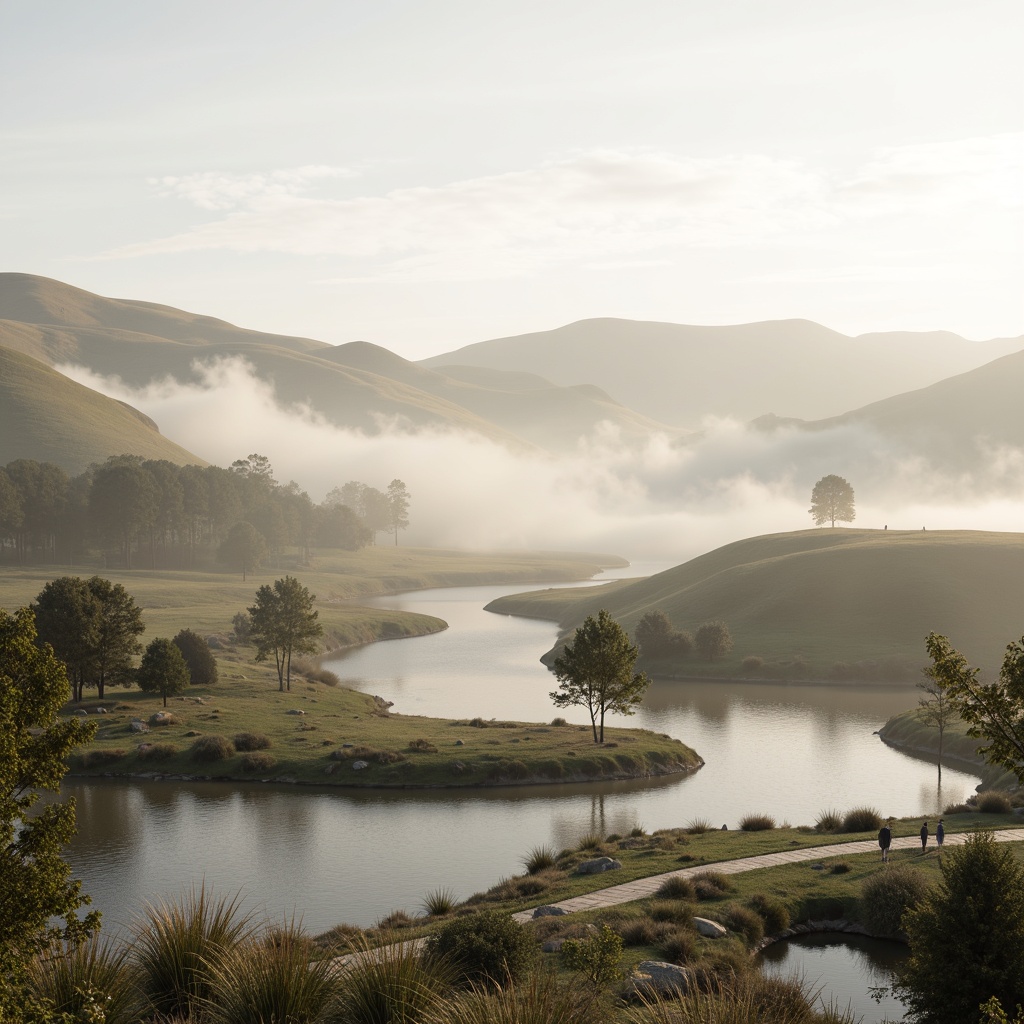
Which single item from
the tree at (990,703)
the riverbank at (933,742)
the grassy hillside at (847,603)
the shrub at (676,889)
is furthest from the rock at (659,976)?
the grassy hillside at (847,603)

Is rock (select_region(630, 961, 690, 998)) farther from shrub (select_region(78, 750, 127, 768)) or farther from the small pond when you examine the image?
shrub (select_region(78, 750, 127, 768))

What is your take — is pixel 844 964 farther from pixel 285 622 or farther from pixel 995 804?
pixel 285 622

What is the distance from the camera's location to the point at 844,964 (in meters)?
40.3

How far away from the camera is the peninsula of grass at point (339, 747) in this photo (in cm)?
7838

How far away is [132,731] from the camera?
8519cm

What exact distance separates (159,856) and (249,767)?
1935 cm

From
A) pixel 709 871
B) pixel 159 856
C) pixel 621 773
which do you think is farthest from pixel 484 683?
pixel 709 871

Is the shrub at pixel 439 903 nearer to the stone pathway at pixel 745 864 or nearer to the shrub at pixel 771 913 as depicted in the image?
the stone pathway at pixel 745 864

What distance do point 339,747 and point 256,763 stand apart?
6714mm

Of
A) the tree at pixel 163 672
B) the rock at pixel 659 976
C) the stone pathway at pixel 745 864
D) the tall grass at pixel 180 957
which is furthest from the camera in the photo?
the tree at pixel 163 672

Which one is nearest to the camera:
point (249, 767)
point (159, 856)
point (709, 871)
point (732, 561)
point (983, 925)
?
point (983, 925)

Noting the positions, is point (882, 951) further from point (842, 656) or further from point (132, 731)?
point (842, 656)

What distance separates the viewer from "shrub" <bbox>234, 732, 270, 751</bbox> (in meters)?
82.2

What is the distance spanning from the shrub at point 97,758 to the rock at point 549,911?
4973cm
